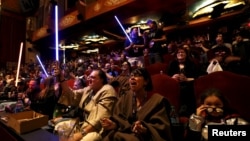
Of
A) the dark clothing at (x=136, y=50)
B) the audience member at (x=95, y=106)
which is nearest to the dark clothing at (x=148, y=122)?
the audience member at (x=95, y=106)

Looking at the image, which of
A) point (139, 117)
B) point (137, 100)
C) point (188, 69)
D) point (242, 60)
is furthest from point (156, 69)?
point (139, 117)

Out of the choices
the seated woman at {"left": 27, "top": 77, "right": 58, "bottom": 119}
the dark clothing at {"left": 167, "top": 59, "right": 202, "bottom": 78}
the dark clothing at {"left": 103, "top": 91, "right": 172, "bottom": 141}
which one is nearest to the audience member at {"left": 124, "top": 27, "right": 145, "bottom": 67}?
the dark clothing at {"left": 167, "top": 59, "right": 202, "bottom": 78}

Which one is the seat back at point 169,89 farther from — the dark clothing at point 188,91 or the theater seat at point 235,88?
the theater seat at point 235,88

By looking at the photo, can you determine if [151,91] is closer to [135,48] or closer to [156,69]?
[156,69]

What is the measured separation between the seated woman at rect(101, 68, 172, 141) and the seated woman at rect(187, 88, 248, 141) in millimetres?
198

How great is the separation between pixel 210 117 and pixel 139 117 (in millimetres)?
450

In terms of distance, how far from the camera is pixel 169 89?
2.10m

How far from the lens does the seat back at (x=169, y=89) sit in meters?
2.08

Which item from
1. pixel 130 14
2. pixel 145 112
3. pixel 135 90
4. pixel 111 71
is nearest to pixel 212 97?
pixel 145 112

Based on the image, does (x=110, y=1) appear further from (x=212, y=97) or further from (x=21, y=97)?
(x=212, y=97)

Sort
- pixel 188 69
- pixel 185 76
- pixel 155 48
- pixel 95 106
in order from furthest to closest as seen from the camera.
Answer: pixel 155 48 < pixel 188 69 < pixel 185 76 < pixel 95 106

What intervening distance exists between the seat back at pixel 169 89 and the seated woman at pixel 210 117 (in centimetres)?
73

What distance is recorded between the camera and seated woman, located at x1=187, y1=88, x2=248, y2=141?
1.24 m

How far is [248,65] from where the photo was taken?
2.49 metres
